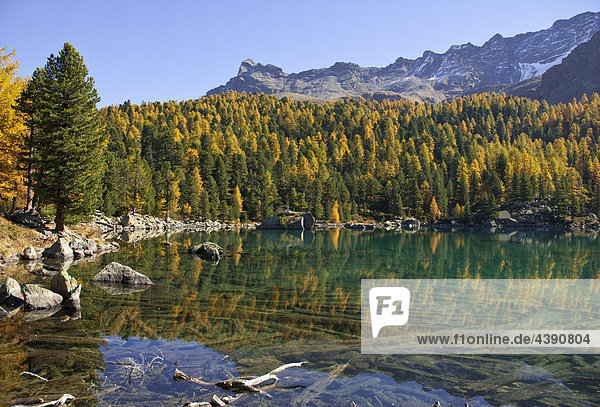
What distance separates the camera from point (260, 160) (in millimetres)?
126438

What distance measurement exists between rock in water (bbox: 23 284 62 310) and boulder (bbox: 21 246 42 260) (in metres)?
14.2

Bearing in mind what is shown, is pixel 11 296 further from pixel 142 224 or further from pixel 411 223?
pixel 411 223

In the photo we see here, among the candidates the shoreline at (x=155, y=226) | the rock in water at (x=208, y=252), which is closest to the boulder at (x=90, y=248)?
the shoreline at (x=155, y=226)

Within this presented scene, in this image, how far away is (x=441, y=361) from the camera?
11.3m

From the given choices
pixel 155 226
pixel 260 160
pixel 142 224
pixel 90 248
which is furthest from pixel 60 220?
pixel 260 160

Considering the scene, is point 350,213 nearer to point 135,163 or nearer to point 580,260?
point 135,163

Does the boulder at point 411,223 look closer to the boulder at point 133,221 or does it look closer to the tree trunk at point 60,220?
the boulder at point 133,221

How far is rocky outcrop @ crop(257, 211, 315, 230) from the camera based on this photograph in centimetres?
10206

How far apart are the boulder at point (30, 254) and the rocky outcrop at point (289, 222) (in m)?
75.1

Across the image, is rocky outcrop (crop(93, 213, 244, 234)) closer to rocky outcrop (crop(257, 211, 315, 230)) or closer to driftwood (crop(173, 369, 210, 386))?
rocky outcrop (crop(257, 211, 315, 230))

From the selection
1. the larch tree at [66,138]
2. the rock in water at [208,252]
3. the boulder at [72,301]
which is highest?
the larch tree at [66,138]

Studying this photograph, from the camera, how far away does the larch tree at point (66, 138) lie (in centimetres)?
3194

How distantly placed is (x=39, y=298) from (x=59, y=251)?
16311 mm

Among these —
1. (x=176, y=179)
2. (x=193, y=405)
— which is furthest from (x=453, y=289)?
(x=176, y=179)
